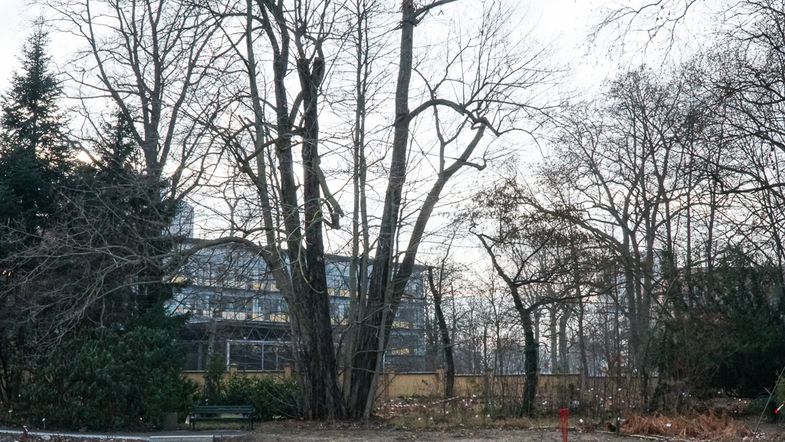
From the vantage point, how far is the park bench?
21094 mm

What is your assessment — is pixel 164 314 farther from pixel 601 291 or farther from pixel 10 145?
pixel 601 291

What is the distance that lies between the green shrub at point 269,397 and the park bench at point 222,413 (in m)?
1.05

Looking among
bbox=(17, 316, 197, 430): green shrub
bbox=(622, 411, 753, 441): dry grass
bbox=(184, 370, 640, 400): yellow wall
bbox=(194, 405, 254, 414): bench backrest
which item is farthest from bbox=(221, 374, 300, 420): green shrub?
bbox=(622, 411, 753, 441): dry grass

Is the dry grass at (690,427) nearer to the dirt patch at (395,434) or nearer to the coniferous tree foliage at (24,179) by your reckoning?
the dirt patch at (395,434)

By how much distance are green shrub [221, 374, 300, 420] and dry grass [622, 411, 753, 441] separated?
8.52 m

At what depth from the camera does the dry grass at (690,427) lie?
16672 millimetres

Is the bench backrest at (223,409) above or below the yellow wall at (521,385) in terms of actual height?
below

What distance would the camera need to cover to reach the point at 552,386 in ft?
71.5

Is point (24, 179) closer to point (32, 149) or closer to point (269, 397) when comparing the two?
point (32, 149)

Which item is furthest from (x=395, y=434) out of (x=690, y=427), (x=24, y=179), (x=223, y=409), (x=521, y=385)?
(x=24, y=179)

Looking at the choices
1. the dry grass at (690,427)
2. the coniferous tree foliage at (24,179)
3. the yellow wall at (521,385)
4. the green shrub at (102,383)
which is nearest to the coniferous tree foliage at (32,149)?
the coniferous tree foliage at (24,179)

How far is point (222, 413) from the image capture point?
69.4 feet

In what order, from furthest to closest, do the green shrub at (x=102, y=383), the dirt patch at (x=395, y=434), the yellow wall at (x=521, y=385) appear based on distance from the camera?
1. the yellow wall at (x=521, y=385)
2. the green shrub at (x=102, y=383)
3. the dirt patch at (x=395, y=434)

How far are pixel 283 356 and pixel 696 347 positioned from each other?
10823 millimetres
